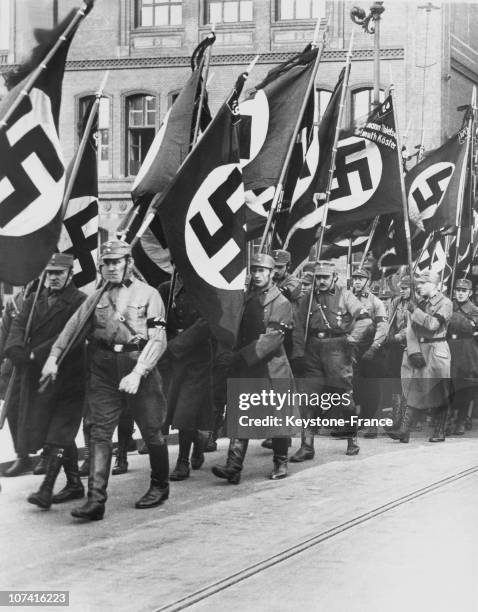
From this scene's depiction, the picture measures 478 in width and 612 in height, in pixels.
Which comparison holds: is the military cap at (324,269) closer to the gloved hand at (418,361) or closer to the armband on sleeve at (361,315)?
the armband on sleeve at (361,315)

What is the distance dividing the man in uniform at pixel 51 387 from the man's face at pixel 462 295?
5775mm

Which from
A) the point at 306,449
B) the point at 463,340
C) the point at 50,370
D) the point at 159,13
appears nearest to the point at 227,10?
the point at 159,13

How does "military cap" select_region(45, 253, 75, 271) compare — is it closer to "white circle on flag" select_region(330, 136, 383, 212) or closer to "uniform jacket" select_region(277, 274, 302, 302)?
"uniform jacket" select_region(277, 274, 302, 302)

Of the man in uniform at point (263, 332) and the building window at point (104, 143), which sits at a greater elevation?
the building window at point (104, 143)

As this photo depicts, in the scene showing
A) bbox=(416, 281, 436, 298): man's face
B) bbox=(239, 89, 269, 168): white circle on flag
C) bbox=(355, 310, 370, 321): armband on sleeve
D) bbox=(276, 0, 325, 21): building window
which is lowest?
bbox=(355, 310, 370, 321): armband on sleeve

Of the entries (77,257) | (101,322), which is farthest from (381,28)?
(101,322)

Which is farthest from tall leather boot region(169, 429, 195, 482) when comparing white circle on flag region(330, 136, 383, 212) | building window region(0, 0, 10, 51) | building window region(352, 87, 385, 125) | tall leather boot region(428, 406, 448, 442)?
building window region(352, 87, 385, 125)

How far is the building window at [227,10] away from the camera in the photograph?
9.55m

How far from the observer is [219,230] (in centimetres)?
850

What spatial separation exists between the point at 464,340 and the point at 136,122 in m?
4.11

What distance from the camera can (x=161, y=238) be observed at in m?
10.5

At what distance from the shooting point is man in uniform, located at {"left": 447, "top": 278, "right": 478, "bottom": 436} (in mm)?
13539

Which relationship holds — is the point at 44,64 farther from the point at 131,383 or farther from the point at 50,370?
the point at 131,383

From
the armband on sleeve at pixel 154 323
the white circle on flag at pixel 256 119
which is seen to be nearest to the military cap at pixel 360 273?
the white circle on flag at pixel 256 119
